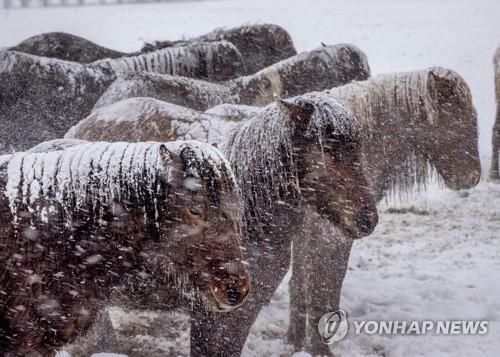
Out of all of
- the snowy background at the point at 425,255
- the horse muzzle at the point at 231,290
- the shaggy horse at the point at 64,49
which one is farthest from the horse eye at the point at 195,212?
the shaggy horse at the point at 64,49

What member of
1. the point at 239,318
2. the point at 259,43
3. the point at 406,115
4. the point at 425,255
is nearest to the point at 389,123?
the point at 406,115

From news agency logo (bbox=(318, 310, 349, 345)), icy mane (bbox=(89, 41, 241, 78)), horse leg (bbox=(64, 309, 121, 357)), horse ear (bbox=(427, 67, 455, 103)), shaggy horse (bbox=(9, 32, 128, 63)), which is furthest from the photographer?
shaggy horse (bbox=(9, 32, 128, 63))

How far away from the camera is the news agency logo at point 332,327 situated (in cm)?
427

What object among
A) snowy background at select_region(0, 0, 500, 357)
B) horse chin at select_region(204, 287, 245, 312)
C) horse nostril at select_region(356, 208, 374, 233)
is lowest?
snowy background at select_region(0, 0, 500, 357)

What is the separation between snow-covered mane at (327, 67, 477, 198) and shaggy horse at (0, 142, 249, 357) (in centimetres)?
199

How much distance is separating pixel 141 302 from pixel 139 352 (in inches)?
59.2

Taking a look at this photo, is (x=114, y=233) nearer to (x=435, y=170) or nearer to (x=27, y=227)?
(x=27, y=227)

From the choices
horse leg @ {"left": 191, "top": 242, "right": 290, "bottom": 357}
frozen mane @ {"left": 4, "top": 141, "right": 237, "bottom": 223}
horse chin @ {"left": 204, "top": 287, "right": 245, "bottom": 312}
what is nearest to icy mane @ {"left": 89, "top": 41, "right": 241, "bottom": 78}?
horse leg @ {"left": 191, "top": 242, "right": 290, "bottom": 357}

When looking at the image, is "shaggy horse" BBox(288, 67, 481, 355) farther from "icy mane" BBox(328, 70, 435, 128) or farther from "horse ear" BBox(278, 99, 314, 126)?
"horse ear" BBox(278, 99, 314, 126)

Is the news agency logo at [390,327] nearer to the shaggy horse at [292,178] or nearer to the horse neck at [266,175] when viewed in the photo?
the shaggy horse at [292,178]

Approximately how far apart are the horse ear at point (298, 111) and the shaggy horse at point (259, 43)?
229 inches

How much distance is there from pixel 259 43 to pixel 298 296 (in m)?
5.81

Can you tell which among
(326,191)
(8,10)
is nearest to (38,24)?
(8,10)

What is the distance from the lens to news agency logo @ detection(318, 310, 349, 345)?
168 inches
